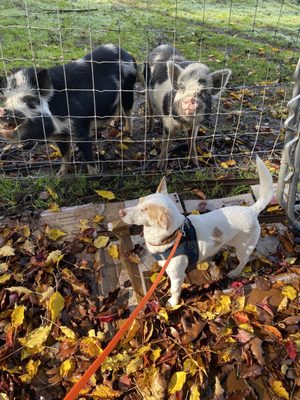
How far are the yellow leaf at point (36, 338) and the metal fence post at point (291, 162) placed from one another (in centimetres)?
225

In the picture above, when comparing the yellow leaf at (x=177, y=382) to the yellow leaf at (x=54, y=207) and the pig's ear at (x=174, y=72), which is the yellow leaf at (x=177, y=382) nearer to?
the yellow leaf at (x=54, y=207)

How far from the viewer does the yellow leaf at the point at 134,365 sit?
2.44 metres

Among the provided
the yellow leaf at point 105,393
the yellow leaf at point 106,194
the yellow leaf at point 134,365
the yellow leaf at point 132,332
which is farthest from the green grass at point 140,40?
the yellow leaf at point 105,393

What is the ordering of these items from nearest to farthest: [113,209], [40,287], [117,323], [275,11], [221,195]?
[117,323], [40,287], [113,209], [221,195], [275,11]

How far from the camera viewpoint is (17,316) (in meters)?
2.69

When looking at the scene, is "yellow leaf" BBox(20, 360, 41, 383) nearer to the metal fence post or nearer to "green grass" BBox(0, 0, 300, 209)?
"green grass" BBox(0, 0, 300, 209)

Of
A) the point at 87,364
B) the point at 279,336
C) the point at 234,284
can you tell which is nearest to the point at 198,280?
the point at 234,284

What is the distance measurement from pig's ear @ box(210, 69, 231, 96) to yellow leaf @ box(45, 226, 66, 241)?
213cm

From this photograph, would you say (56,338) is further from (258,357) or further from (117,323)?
(258,357)

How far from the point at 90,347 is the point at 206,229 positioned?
114 centimetres

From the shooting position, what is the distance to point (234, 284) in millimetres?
2967

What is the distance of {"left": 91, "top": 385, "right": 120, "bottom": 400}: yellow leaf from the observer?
2.35m

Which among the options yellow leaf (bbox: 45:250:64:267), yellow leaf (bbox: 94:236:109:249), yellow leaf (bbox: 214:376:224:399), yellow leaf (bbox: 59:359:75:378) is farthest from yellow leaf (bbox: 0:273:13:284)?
yellow leaf (bbox: 214:376:224:399)

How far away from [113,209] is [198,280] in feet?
3.68
